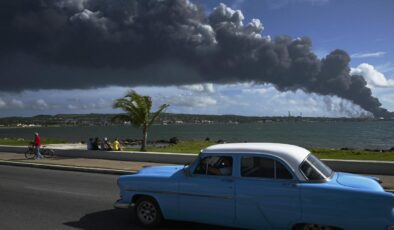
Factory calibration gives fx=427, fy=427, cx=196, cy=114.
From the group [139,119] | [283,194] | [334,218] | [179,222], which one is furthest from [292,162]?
[139,119]

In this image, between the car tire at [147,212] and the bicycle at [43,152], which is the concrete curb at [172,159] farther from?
the car tire at [147,212]

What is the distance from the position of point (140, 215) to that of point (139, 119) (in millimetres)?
20291

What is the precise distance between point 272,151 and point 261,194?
713 mm

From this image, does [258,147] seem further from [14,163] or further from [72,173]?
[14,163]

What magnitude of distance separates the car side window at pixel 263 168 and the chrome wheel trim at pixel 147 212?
1900 millimetres

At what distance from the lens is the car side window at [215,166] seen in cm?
714

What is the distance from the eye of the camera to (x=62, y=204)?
1014 centimetres

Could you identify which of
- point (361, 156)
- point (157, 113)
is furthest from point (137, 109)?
point (361, 156)

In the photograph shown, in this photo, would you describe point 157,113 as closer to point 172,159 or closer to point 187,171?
point 172,159

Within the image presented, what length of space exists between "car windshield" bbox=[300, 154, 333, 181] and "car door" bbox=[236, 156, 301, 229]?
0.25m

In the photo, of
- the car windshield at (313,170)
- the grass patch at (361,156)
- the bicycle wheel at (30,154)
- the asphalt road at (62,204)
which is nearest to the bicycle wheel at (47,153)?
the bicycle wheel at (30,154)

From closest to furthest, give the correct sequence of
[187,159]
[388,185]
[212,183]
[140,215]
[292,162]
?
1. [292,162]
2. [212,183]
3. [140,215]
4. [388,185]
5. [187,159]

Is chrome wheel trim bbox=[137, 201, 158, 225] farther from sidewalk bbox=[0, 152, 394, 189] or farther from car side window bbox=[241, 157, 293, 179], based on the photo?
sidewalk bbox=[0, 152, 394, 189]

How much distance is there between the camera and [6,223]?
8.26 m
